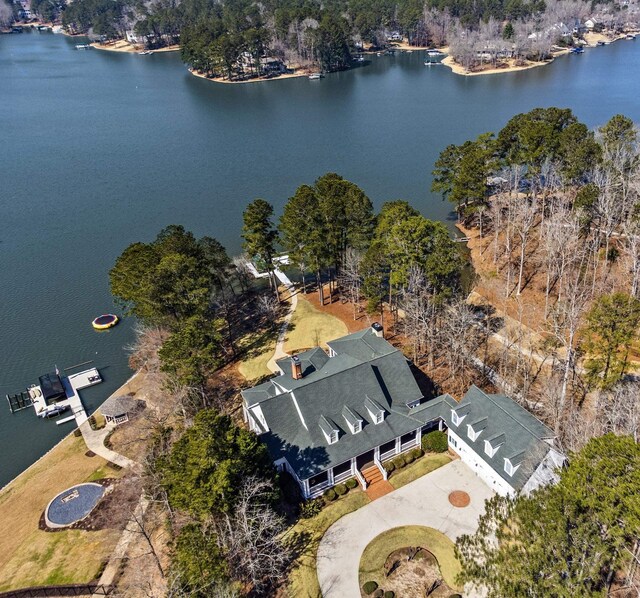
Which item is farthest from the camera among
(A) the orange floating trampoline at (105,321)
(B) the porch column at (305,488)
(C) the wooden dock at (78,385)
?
(A) the orange floating trampoline at (105,321)

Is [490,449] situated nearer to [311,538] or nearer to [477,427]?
[477,427]

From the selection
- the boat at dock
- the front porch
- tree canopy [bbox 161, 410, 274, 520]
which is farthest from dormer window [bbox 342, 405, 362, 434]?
the boat at dock

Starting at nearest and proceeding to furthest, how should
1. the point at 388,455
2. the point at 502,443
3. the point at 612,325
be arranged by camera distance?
1. the point at 612,325
2. the point at 502,443
3. the point at 388,455

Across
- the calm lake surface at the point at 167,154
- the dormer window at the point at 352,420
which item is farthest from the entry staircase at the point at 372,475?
the calm lake surface at the point at 167,154

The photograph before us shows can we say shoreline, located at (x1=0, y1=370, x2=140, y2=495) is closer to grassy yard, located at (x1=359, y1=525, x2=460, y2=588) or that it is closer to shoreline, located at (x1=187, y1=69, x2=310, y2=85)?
grassy yard, located at (x1=359, y1=525, x2=460, y2=588)

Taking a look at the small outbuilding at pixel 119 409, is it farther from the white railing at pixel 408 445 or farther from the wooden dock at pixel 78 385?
the white railing at pixel 408 445

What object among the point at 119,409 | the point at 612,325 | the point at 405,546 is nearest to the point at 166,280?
the point at 119,409
